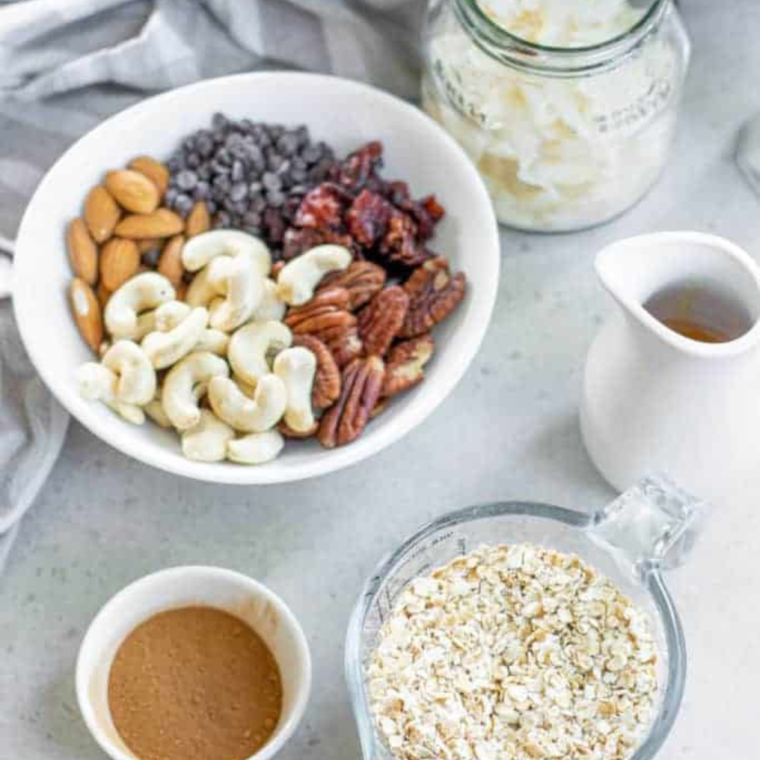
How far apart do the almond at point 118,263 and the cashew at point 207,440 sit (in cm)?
13

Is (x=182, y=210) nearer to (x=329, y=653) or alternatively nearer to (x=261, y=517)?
(x=261, y=517)

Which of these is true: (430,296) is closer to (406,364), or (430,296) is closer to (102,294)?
(406,364)

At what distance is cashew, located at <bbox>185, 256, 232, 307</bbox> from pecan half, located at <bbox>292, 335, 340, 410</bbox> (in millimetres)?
76

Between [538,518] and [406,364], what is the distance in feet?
0.48

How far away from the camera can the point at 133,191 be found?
1.24m

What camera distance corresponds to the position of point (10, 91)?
1.27m

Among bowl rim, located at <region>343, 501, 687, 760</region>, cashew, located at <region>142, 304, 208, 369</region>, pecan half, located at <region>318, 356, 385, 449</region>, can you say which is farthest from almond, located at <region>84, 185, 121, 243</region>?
bowl rim, located at <region>343, 501, 687, 760</region>

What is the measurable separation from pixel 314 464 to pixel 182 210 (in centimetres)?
23

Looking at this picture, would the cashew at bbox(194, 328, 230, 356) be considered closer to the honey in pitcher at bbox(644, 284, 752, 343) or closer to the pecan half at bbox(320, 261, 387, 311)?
the pecan half at bbox(320, 261, 387, 311)

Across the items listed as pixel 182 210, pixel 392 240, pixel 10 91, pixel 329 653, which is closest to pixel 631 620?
pixel 329 653

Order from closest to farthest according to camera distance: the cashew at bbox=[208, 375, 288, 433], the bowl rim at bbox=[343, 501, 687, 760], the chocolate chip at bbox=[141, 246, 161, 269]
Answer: the bowl rim at bbox=[343, 501, 687, 760]
the cashew at bbox=[208, 375, 288, 433]
the chocolate chip at bbox=[141, 246, 161, 269]

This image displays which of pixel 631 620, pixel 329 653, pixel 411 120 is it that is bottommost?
pixel 329 653

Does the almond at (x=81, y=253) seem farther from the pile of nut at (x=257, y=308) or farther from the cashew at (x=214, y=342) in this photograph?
the cashew at (x=214, y=342)

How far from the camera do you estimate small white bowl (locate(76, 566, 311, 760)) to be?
1092 mm
